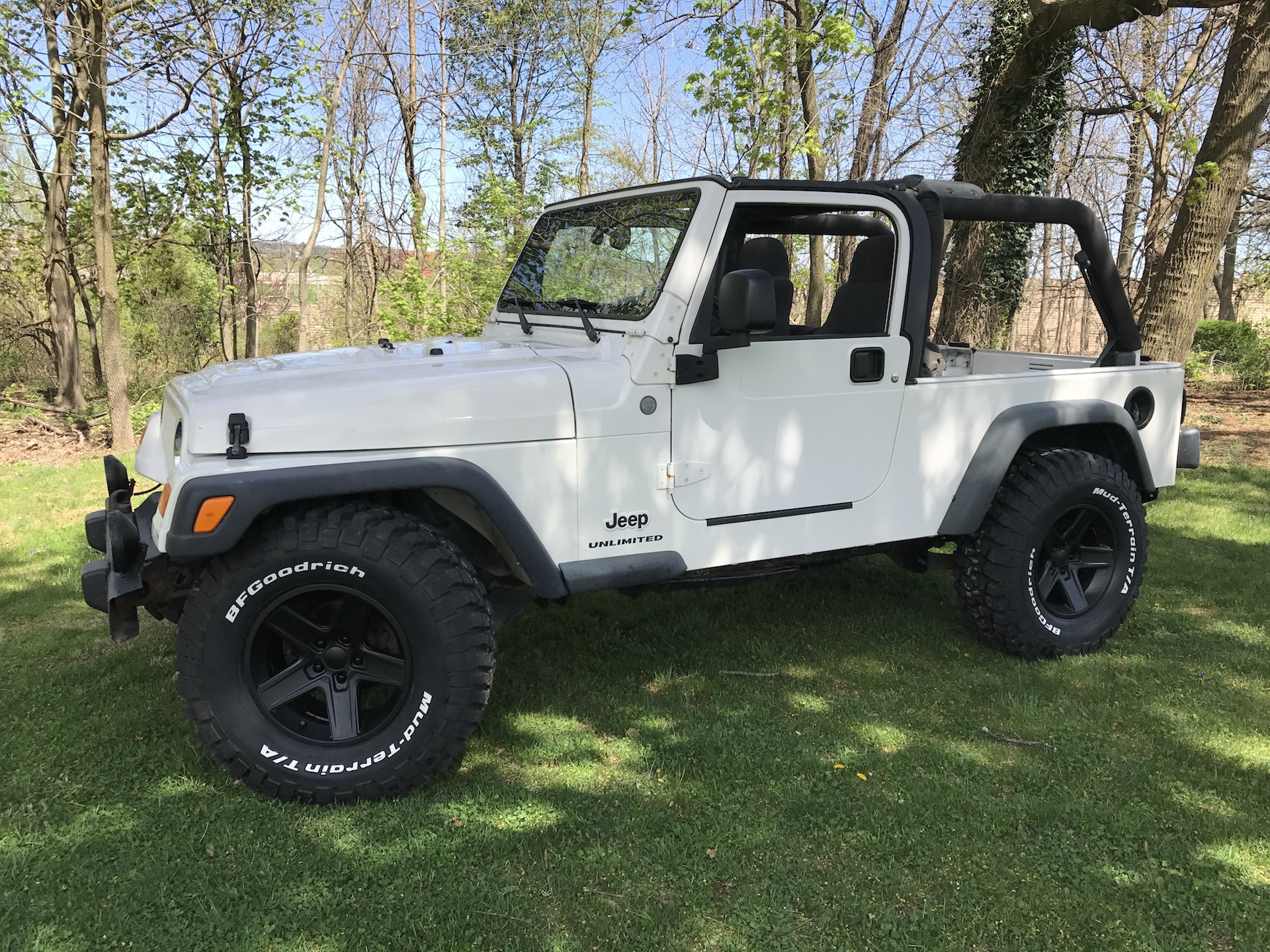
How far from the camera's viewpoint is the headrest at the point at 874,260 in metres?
3.53

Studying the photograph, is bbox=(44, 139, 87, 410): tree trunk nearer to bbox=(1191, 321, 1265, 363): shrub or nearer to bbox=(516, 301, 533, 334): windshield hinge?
bbox=(516, 301, 533, 334): windshield hinge

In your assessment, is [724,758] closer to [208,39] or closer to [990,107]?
[990,107]

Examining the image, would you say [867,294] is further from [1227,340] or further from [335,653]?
[1227,340]

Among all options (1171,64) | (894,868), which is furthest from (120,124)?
(1171,64)

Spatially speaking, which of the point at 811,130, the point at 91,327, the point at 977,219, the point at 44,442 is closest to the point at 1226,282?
the point at 811,130

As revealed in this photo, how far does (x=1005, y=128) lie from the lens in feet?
28.5

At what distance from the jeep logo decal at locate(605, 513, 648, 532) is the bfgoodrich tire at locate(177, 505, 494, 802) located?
497mm

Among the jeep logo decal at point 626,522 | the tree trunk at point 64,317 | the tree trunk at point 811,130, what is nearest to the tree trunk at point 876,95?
the tree trunk at point 811,130

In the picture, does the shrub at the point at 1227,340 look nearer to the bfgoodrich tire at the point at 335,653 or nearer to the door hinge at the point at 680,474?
the door hinge at the point at 680,474

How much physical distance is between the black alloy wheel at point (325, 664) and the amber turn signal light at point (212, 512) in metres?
0.37

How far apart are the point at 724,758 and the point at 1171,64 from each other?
14212 mm

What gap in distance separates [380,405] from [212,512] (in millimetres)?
563

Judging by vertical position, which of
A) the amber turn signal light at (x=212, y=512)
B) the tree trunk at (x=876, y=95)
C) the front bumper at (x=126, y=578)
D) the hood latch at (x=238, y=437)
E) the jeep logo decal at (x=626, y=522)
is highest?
the tree trunk at (x=876, y=95)

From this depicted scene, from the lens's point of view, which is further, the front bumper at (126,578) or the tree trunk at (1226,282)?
the tree trunk at (1226,282)
